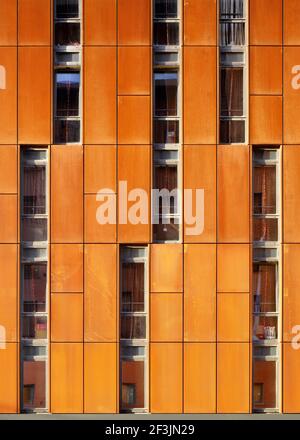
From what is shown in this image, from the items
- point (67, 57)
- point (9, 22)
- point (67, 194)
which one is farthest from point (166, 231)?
point (9, 22)

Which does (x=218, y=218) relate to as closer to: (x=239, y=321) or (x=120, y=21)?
(x=239, y=321)

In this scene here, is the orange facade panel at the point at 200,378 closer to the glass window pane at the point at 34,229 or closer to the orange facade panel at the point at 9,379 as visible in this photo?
the orange facade panel at the point at 9,379

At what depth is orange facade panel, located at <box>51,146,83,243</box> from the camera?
11375mm

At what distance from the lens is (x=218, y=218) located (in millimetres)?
11398

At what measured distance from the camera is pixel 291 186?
37.6ft

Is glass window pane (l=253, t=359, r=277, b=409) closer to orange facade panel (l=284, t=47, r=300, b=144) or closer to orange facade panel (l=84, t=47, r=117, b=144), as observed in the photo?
orange facade panel (l=284, t=47, r=300, b=144)

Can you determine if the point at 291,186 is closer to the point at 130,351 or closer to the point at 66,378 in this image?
the point at 130,351

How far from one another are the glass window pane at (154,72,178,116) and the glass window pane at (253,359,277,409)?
18.0ft

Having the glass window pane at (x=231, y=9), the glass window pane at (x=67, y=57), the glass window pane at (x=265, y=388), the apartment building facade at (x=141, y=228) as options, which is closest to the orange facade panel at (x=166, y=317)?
the apartment building facade at (x=141, y=228)

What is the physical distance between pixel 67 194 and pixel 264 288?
4369 millimetres

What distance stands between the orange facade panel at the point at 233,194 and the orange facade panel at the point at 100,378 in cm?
320

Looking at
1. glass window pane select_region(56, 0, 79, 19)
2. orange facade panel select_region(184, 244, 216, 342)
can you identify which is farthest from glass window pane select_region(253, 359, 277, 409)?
glass window pane select_region(56, 0, 79, 19)

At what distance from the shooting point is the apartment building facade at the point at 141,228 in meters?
11.4

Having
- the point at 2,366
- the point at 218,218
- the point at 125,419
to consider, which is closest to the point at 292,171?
the point at 218,218
